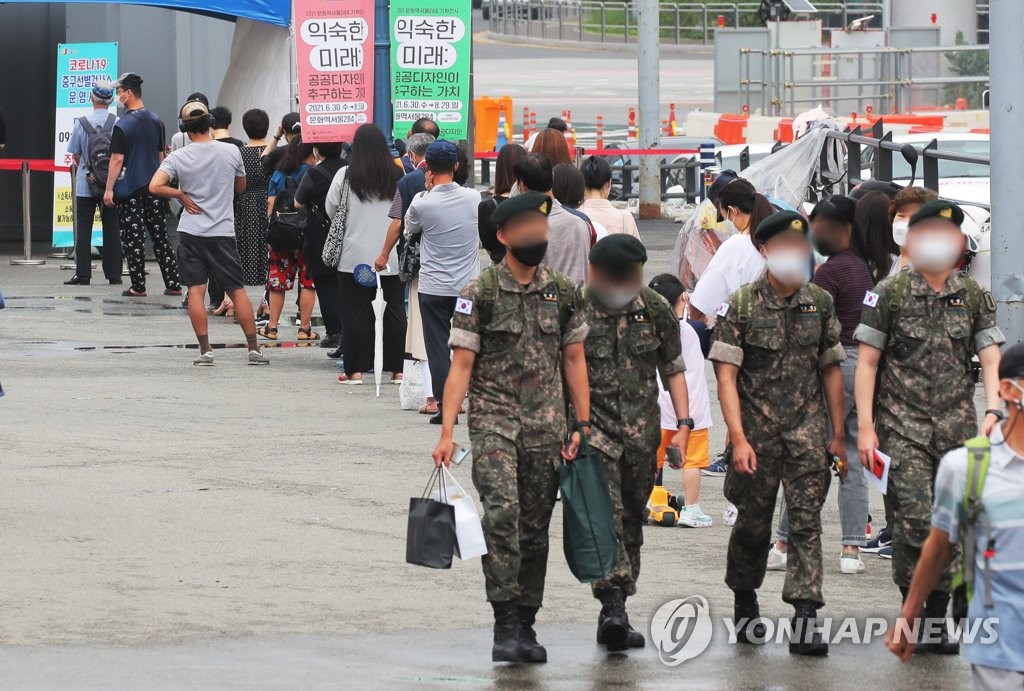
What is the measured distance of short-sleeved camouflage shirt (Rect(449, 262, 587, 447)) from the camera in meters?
6.53

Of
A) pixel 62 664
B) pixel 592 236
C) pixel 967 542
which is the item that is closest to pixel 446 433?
pixel 62 664

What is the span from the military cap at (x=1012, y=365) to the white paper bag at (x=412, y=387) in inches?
283

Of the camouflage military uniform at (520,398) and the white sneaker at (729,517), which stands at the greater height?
the camouflage military uniform at (520,398)

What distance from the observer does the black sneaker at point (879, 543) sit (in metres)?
8.27

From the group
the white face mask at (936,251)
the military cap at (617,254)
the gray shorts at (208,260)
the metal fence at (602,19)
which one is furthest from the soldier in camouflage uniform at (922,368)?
the metal fence at (602,19)

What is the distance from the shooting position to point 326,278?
13.8m

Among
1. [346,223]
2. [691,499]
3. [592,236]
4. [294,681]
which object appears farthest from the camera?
[346,223]

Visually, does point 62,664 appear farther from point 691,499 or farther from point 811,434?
point 691,499

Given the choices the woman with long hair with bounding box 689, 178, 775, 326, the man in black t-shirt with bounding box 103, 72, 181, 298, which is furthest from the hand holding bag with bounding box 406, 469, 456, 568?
the man in black t-shirt with bounding box 103, 72, 181, 298

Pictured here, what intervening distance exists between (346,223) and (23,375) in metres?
2.87

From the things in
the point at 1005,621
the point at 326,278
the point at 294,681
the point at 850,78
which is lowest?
the point at 294,681

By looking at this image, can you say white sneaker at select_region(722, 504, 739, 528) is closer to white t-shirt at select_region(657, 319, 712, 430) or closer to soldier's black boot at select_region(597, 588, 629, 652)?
white t-shirt at select_region(657, 319, 712, 430)

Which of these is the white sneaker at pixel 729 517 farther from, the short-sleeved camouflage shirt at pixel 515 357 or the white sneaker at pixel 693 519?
the short-sleeved camouflage shirt at pixel 515 357

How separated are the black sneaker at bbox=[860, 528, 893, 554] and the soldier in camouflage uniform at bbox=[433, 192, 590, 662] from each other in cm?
226
